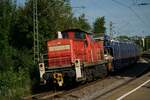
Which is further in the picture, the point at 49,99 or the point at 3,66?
the point at 3,66

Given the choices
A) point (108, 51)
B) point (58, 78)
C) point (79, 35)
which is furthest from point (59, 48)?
point (108, 51)

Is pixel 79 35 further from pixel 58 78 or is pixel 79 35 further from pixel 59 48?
pixel 58 78

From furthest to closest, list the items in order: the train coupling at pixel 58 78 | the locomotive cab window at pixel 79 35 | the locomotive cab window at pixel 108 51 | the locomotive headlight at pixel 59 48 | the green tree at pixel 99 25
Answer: the green tree at pixel 99 25, the locomotive cab window at pixel 108 51, the locomotive cab window at pixel 79 35, the locomotive headlight at pixel 59 48, the train coupling at pixel 58 78

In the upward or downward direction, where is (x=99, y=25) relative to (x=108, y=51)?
upward

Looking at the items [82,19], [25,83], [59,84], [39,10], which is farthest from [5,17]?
[82,19]

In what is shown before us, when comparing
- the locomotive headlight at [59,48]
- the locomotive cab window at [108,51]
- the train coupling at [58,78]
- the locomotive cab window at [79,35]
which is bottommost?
the train coupling at [58,78]

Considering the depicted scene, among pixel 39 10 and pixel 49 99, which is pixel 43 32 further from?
pixel 49 99

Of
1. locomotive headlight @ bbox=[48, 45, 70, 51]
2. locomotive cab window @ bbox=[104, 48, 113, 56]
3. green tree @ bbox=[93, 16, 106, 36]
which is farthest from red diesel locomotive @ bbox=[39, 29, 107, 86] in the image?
green tree @ bbox=[93, 16, 106, 36]

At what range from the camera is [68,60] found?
21.2 m

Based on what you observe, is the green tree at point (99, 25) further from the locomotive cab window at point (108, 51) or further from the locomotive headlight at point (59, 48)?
the locomotive headlight at point (59, 48)

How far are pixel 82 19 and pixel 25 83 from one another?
119 ft

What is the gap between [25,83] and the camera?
2261 cm

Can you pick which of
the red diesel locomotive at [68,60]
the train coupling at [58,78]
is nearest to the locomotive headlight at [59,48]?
the red diesel locomotive at [68,60]

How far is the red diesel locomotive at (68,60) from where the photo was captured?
20609mm
